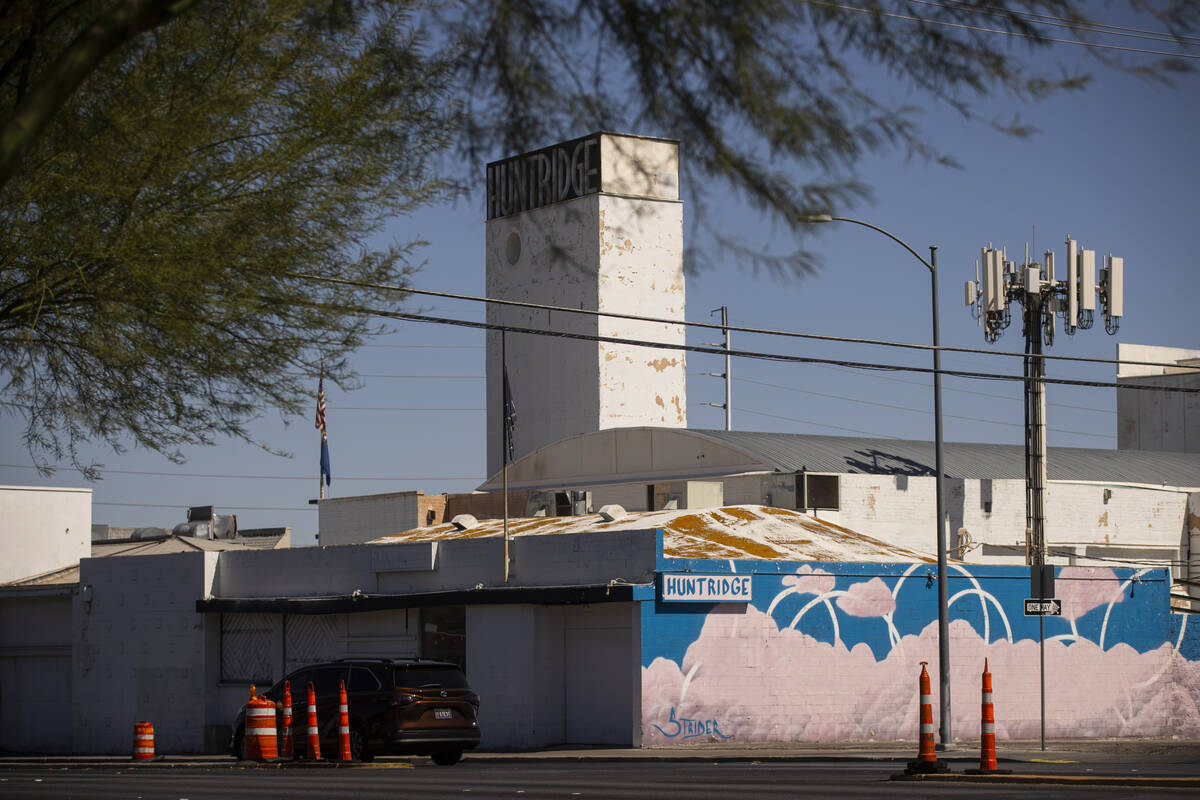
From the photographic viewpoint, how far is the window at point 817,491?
39250 mm

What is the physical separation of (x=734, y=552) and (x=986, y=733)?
10.9 meters

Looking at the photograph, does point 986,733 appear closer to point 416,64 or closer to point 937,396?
point 937,396

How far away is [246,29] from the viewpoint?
11.9 metres

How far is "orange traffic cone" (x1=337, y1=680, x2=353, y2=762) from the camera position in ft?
75.3

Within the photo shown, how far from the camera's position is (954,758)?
2398cm

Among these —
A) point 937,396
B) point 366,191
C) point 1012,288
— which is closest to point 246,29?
point 366,191

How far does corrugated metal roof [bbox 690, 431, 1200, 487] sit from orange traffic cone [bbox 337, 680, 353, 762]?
20.6m

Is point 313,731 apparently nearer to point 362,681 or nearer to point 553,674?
point 362,681

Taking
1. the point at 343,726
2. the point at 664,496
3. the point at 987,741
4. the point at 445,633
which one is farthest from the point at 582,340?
the point at 987,741

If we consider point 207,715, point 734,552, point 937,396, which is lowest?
point 207,715

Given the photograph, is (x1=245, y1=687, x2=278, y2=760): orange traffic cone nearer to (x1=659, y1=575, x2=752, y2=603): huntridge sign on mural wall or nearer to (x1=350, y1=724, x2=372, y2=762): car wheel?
(x1=350, y1=724, x2=372, y2=762): car wheel

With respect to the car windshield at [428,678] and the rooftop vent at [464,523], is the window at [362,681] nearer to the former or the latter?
the car windshield at [428,678]

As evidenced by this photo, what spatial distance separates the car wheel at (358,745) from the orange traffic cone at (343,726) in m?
0.23
